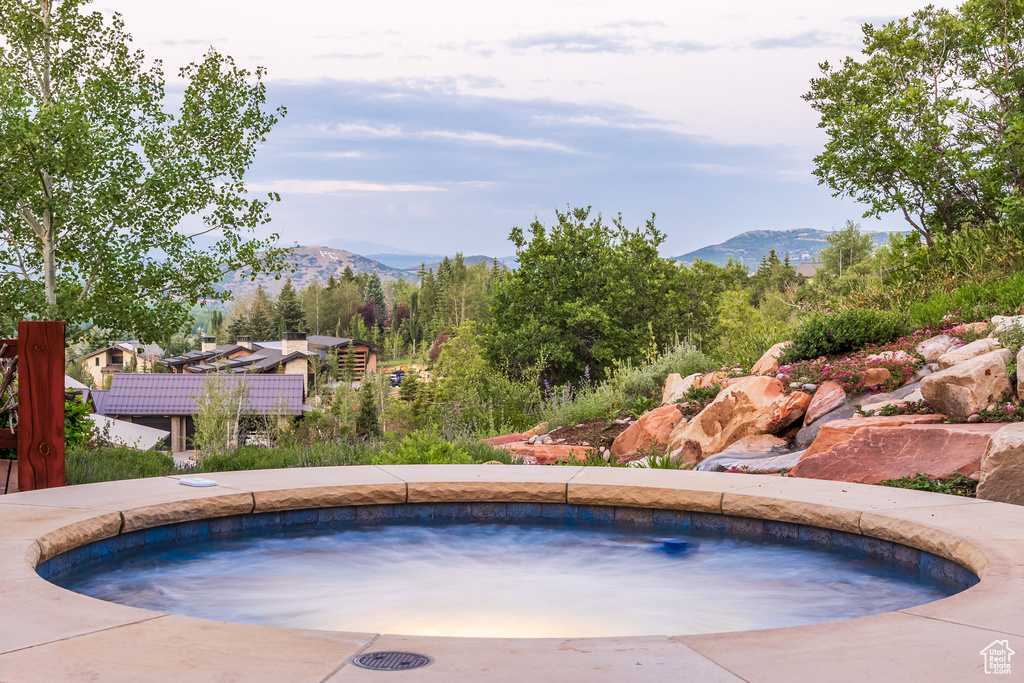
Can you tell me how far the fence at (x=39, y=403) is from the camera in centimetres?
524

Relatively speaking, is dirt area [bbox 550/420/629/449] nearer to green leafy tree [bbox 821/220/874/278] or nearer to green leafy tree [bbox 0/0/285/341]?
green leafy tree [bbox 0/0/285/341]

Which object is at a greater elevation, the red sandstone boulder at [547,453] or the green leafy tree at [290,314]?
the green leafy tree at [290,314]

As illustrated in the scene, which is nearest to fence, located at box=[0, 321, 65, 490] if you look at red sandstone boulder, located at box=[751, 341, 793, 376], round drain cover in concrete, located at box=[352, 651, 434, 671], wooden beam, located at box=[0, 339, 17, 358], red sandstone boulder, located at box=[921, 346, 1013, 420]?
wooden beam, located at box=[0, 339, 17, 358]

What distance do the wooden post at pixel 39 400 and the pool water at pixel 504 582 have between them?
128cm

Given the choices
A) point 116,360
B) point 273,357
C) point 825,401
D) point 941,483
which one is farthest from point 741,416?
point 116,360

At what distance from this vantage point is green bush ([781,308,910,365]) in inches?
375

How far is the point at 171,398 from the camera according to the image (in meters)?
43.4

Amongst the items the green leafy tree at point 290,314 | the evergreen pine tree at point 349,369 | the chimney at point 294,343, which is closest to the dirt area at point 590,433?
the evergreen pine tree at point 349,369

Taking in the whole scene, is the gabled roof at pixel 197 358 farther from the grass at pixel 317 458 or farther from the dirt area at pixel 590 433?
the grass at pixel 317 458

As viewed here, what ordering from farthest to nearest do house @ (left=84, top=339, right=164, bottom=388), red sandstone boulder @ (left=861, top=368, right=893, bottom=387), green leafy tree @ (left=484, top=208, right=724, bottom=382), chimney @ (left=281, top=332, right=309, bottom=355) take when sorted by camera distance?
house @ (left=84, top=339, right=164, bottom=388)
chimney @ (left=281, top=332, right=309, bottom=355)
green leafy tree @ (left=484, top=208, right=724, bottom=382)
red sandstone boulder @ (left=861, top=368, right=893, bottom=387)

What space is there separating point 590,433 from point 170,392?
39.2 m

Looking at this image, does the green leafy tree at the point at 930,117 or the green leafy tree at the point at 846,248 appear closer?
the green leafy tree at the point at 930,117

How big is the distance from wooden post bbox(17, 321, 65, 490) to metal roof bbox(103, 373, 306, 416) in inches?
1434

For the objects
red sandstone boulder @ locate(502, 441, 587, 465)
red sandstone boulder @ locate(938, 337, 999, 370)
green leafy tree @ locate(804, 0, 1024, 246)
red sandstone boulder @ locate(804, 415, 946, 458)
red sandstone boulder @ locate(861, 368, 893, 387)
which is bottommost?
red sandstone boulder @ locate(502, 441, 587, 465)
